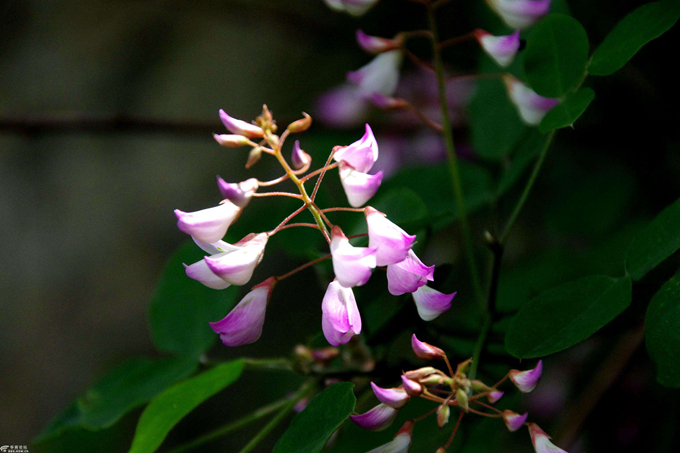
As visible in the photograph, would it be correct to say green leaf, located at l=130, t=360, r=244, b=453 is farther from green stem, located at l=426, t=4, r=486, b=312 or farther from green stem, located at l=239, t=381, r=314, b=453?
green stem, located at l=426, t=4, r=486, b=312

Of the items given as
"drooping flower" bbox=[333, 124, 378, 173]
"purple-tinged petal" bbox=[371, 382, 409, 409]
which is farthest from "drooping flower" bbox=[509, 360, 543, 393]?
"drooping flower" bbox=[333, 124, 378, 173]

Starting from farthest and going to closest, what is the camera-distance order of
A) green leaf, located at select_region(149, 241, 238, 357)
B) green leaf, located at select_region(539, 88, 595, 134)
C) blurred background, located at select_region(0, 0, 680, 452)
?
blurred background, located at select_region(0, 0, 680, 452) → green leaf, located at select_region(149, 241, 238, 357) → green leaf, located at select_region(539, 88, 595, 134)

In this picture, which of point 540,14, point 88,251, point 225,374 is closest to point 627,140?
point 540,14

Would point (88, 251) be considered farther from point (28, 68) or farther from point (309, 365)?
point (309, 365)

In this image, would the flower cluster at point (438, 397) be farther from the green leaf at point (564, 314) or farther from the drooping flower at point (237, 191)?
the drooping flower at point (237, 191)

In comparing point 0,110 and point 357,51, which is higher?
point 0,110

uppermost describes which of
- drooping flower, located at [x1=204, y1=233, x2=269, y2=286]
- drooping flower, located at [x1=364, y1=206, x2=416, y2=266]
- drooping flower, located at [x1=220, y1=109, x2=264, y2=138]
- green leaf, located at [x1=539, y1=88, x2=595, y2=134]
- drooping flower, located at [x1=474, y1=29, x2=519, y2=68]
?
drooping flower, located at [x1=220, y1=109, x2=264, y2=138]
